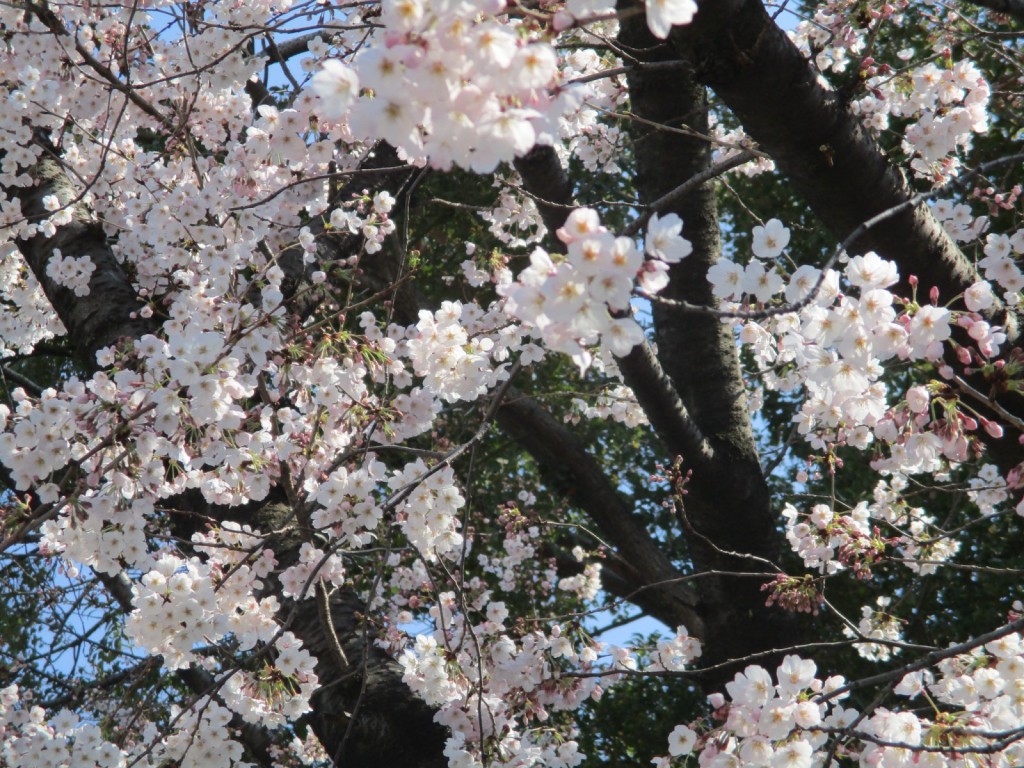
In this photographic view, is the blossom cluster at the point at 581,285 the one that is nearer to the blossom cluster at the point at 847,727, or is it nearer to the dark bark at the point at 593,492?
the blossom cluster at the point at 847,727

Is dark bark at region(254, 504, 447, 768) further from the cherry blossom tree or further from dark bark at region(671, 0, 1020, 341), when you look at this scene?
dark bark at region(671, 0, 1020, 341)

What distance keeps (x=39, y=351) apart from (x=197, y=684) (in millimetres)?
2525

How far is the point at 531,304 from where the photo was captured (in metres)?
1.28

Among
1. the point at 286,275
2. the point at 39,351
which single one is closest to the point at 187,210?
the point at 286,275

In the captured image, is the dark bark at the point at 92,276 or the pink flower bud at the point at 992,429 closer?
the pink flower bud at the point at 992,429

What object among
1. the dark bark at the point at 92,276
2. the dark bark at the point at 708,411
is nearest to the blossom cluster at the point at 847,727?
the dark bark at the point at 708,411

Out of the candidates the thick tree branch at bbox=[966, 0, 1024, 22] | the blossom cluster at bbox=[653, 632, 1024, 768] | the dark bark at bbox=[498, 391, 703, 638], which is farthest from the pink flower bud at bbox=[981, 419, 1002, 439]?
the dark bark at bbox=[498, 391, 703, 638]

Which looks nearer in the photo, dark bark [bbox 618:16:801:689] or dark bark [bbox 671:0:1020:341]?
dark bark [bbox 671:0:1020:341]

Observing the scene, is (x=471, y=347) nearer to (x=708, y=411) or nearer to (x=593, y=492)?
(x=708, y=411)

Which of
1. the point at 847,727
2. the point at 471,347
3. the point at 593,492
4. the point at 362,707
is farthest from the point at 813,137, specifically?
the point at 593,492

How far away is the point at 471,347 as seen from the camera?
2518 mm

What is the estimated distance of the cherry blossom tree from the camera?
5.65 feet

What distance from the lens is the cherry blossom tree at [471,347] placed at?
1721 millimetres

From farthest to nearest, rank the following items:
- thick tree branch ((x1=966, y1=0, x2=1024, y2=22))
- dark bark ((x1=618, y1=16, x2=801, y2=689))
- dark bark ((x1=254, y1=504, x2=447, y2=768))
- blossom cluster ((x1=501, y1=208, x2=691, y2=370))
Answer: dark bark ((x1=618, y1=16, x2=801, y2=689)), dark bark ((x1=254, y1=504, x2=447, y2=768)), thick tree branch ((x1=966, y1=0, x2=1024, y2=22)), blossom cluster ((x1=501, y1=208, x2=691, y2=370))
